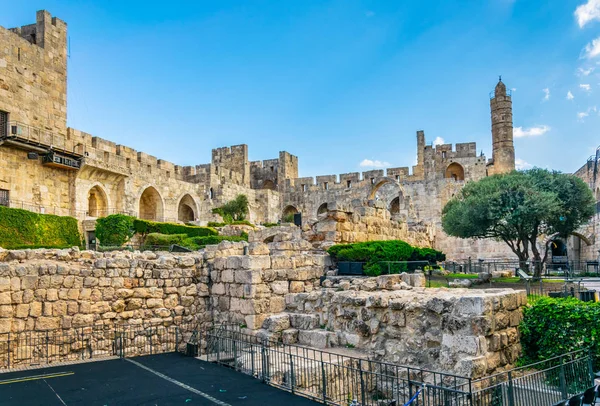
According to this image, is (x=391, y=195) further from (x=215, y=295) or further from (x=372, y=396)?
(x=372, y=396)

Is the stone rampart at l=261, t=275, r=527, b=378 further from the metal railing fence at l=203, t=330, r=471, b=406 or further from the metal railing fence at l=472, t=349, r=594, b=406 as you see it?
the metal railing fence at l=472, t=349, r=594, b=406

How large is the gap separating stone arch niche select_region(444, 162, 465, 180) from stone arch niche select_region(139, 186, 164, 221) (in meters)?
28.0

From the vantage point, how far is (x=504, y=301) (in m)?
7.12

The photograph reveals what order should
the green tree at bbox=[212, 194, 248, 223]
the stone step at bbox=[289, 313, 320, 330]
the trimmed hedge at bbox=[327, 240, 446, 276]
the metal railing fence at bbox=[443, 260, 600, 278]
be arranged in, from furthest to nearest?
the green tree at bbox=[212, 194, 248, 223]
the metal railing fence at bbox=[443, 260, 600, 278]
the trimmed hedge at bbox=[327, 240, 446, 276]
the stone step at bbox=[289, 313, 320, 330]

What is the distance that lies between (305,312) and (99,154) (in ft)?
75.7

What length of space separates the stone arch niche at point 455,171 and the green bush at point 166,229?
28570mm

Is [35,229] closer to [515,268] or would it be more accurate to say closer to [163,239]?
[163,239]

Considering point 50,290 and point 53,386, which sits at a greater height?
point 50,290

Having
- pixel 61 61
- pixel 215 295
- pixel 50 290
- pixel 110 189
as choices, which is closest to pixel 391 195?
pixel 110 189

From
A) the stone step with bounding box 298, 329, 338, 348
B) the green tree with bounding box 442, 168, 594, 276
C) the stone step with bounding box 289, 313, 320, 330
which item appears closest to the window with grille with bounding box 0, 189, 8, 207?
the stone step with bounding box 289, 313, 320, 330

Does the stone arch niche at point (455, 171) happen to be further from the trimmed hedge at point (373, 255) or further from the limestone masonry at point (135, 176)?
the trimmed hedge at point (373, 255)

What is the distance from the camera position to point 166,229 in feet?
88.5

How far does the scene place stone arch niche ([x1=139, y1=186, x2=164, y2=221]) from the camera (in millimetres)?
34031

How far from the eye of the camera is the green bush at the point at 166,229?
2669cm
